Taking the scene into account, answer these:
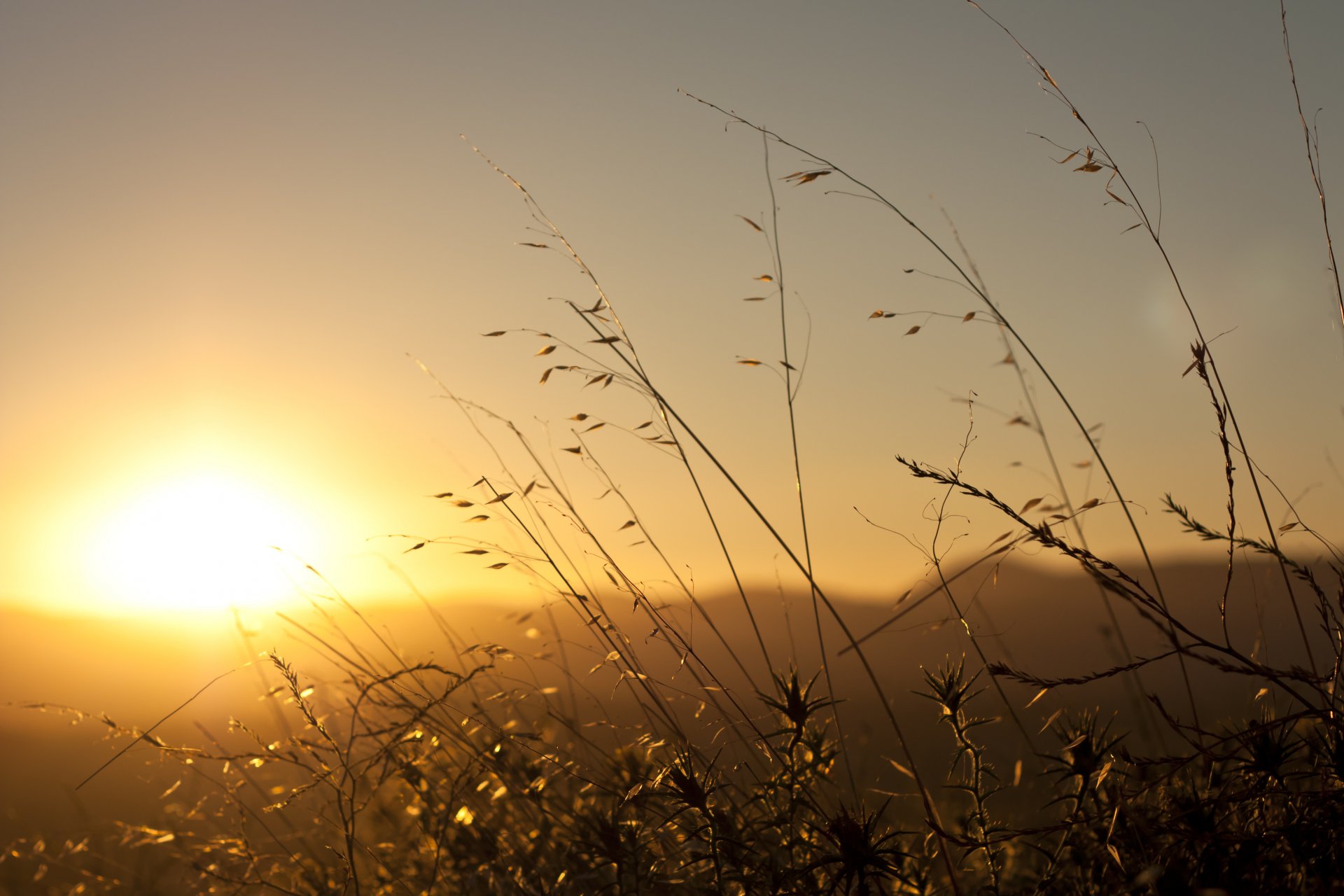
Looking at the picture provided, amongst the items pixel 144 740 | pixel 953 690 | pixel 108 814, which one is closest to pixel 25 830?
pixel 108 814

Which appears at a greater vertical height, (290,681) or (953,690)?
(290,681)

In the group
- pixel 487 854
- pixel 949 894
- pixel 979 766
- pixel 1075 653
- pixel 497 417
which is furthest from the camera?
pixel 1075 653

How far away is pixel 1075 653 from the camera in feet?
35.4

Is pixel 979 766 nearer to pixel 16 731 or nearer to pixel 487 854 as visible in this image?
pixel 487 854

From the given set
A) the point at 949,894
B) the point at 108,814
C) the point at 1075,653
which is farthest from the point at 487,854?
the point at 1075,653

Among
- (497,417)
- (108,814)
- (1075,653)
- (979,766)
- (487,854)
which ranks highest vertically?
(497,417)

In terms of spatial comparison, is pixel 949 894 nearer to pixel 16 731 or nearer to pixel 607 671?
pixel 607 671

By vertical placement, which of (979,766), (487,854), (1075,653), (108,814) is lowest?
(1075,653)

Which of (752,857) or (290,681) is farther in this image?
(290,681)

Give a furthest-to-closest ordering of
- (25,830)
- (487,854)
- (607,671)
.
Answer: (25,830), (607,671), (487,854)

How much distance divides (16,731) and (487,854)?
796 centimetres

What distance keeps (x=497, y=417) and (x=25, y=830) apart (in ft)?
12.3

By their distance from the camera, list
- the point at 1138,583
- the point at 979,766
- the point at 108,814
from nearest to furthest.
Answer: the point at 1138,583 < the point at 979,766 < the point at 108,814

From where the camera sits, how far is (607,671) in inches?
78.4
